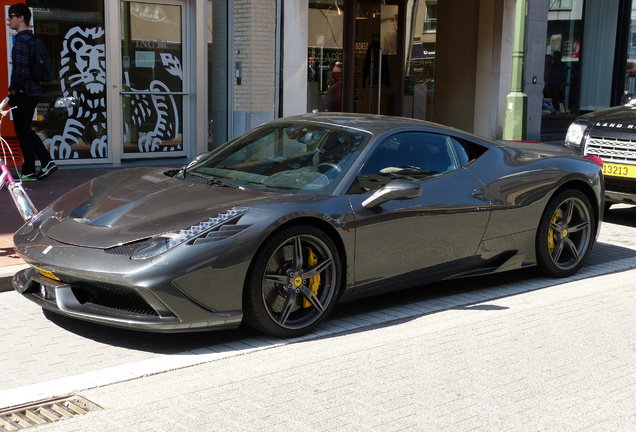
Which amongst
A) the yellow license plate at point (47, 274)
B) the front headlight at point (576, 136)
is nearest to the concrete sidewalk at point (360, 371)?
the yellow license plate at point (47, 274)

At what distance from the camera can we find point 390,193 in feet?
18.7

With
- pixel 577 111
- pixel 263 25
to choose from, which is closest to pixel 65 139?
pixel 263 25

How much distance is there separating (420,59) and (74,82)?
8152mm

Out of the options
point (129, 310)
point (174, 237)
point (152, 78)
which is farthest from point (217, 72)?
point (129, 310)

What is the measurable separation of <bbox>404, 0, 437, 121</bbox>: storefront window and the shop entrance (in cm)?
35

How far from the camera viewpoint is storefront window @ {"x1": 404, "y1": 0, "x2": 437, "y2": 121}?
18031 mm

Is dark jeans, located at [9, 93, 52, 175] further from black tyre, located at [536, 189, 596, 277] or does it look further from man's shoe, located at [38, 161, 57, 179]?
black tyre, located at [536, 189, 596, 277]

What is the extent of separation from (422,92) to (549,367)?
46.3 ft

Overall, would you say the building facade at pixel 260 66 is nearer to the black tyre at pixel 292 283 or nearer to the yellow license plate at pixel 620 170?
the yellow license plate at pixel 620 170

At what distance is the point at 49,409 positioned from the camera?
13.8ft

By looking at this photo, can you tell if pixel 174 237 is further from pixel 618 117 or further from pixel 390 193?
pixel 618 117

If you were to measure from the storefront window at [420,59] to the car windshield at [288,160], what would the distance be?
1190cm

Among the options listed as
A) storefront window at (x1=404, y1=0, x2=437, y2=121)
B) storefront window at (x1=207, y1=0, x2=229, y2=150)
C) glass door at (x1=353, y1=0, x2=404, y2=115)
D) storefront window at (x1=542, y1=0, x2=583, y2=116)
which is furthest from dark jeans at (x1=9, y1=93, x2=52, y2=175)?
storefront window at (x1=542, y1=0, x2=583, y2=116)

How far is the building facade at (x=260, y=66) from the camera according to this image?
12.9 metres
